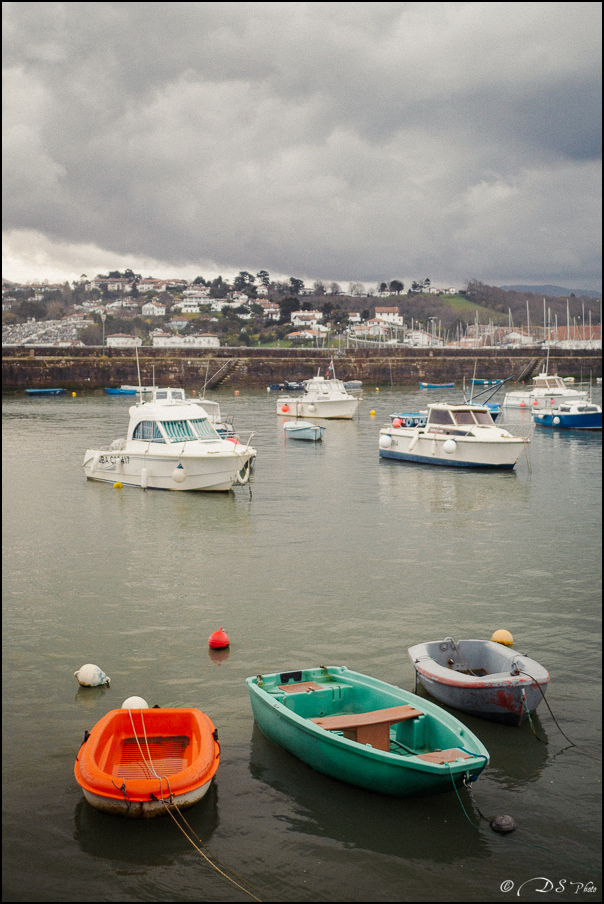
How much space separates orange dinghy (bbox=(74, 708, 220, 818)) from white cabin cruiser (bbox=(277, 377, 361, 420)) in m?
37.2

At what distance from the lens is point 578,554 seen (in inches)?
637

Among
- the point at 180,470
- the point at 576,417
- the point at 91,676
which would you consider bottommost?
the point at 91,676

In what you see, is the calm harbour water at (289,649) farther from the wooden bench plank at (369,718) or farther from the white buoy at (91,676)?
the wooden bench plank at (369,718)

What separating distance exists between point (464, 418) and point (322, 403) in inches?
702

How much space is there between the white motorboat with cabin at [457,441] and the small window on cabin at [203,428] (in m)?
8.38

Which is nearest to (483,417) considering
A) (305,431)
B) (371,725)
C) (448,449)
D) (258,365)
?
(448,449)

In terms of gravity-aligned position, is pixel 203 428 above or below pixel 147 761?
above

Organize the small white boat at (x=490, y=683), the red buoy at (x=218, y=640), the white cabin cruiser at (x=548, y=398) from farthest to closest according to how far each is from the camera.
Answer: the white cabin cruiser at (x=548, y=398), the red buoy at (x=218, y=640), the small white boat at (x=490, y=683)

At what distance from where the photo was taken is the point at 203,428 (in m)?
23.2

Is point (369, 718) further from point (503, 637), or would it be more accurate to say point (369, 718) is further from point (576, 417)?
point (576, 417)

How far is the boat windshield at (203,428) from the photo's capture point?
2298cm

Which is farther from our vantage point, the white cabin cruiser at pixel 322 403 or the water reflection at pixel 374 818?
the white cabin cruiser at pixel 322 403

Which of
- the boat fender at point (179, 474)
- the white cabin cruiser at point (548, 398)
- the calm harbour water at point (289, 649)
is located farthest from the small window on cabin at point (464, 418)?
the white cabin cruiser at point (548, 398)

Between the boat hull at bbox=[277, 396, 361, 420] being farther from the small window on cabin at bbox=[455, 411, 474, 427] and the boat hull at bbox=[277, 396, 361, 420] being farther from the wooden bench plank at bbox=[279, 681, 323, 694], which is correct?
the wooden bench plank at bbox=[279, 681, 323, 694]
